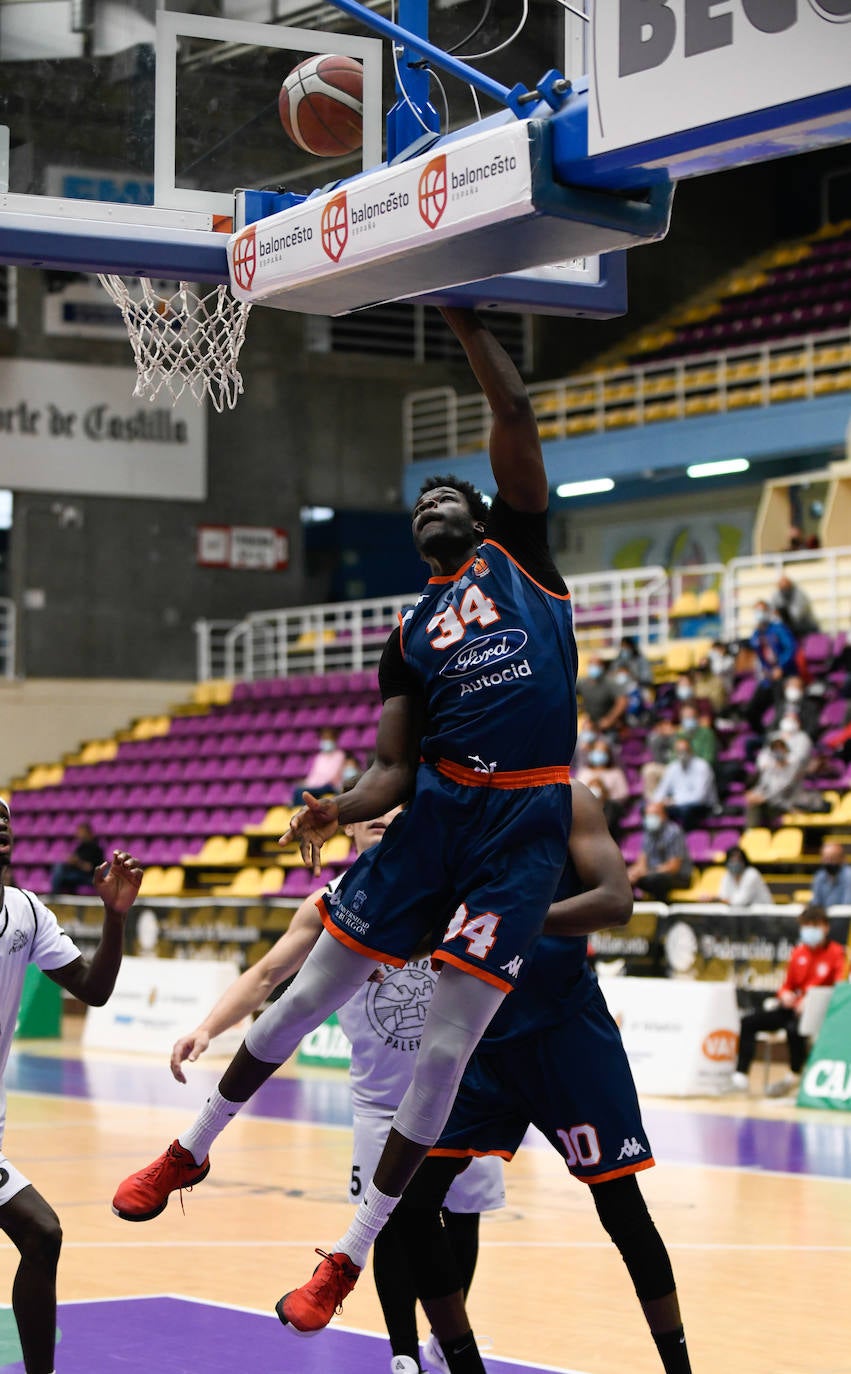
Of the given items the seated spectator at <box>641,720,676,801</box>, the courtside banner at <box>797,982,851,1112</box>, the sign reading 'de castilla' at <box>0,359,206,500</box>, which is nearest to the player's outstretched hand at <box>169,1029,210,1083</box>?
the courtside banner at <box>797,982,851,1112</box>

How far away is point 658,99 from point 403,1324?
3660 millimetres

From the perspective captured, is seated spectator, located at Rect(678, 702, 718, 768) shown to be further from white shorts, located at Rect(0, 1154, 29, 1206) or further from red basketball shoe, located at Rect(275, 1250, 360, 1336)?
red basketball shoe, located at Rect(275, 1250, 360, 1336)

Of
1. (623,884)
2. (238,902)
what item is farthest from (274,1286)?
(238,902)

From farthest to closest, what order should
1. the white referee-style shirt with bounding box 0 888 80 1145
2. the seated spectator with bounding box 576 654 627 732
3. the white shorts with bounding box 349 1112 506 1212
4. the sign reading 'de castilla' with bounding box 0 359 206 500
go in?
the sign reading 'de castilla' with bounding box 0 359 206 500
the seated spectator with bounding box 576 654 627 732
the white shorts with bounding box 349 1112 506 1212
the white referee-style shirt with bounding box 0 888 80 1145

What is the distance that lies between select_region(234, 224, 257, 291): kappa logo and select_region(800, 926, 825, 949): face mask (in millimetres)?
9940

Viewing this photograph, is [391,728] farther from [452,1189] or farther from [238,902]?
[238,902]

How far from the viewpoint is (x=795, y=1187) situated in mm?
11008

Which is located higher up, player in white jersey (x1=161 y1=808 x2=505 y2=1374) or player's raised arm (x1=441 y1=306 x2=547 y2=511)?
player's raised arm (x1=441 y1=306 x2=547 y2=511)

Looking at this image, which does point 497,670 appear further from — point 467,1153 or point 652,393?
point 652,393

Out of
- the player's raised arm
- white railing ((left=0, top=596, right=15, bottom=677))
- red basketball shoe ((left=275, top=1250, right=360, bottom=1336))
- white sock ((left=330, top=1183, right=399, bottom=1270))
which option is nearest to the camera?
red basketball shoe ((left=275, top=1250, right=360, bottom=1336))

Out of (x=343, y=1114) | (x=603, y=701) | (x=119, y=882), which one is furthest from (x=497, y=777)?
(x=603, y=701)

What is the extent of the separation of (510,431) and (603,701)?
17.1 m

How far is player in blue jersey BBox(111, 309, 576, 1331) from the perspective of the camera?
16.6ft

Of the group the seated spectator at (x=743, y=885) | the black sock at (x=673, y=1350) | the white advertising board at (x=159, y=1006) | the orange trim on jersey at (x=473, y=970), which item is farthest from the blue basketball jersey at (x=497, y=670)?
the white advertising board at (x=159, y=1006)
